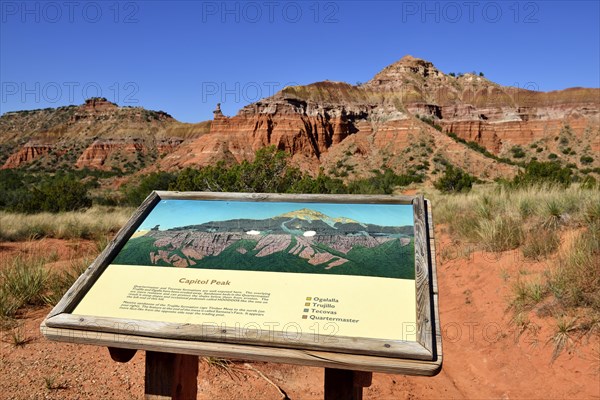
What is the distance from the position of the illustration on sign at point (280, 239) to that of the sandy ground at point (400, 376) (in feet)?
6.23

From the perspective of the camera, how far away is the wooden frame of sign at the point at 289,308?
6.69 feet

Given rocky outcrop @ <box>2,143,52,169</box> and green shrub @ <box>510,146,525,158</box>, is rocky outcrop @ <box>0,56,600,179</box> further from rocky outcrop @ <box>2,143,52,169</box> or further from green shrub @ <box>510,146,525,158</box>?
green shrub @ <box>510,146,525,158</box>

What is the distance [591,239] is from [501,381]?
227 centimetres

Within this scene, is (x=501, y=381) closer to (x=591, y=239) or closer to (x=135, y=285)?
(x=591, y=239)

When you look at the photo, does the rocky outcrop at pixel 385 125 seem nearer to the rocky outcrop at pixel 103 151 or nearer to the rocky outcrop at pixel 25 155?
the rocky outcrop at pixel 103 151

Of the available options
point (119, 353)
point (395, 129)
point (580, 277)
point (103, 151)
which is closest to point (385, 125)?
point (395, 129)

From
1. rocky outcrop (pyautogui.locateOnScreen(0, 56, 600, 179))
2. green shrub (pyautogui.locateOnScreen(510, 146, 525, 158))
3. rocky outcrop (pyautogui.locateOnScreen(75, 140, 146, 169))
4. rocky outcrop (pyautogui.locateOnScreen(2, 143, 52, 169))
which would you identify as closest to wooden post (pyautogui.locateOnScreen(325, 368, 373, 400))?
rocky outcrop (pyautogui.locateOnScreen(0, 56, 600, 179))

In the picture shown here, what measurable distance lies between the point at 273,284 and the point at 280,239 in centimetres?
38

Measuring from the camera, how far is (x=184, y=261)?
2.63 metres

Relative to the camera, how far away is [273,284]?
2.40 meters

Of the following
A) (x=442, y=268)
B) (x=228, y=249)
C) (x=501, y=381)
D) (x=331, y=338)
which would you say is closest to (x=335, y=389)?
(x=331, y=338)

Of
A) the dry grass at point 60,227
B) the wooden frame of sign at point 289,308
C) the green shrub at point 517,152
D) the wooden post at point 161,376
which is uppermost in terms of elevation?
the green shrub at point 517,152

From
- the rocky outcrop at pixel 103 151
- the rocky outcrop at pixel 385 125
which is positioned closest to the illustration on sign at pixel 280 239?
the rocky outcrop at pixel 385 125

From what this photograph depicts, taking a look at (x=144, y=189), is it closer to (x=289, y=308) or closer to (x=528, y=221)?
(x=528, y=221)
